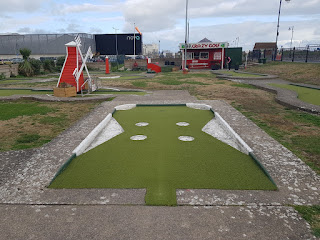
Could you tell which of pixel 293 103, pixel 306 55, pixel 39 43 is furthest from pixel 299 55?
pixel 39 43

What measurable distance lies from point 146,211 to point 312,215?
1970 millimetres

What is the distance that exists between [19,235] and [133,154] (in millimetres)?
2400

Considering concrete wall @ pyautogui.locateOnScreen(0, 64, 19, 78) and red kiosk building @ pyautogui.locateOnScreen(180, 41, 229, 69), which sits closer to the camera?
concrete wall @ pyautogui.locateOnScreen(0, 64, 19, 78)

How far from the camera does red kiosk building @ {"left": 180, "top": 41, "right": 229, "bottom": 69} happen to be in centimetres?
3144

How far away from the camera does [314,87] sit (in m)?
13.6

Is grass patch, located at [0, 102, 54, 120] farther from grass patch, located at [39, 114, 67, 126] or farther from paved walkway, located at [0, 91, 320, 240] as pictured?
paved walkway, located at [0, 91, 320, 240]

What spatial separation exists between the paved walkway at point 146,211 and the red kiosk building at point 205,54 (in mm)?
29121

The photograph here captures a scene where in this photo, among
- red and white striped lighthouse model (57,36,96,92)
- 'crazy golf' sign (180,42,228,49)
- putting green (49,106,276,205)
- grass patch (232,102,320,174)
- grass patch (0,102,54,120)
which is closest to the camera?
putting green (49,106,276,205)

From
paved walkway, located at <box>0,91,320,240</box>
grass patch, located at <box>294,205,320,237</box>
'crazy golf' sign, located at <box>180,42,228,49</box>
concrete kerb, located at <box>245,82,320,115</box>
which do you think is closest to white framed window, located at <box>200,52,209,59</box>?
'crazy golf' sign, located at <box>180,42,228,49</box>

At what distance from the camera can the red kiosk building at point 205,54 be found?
31.4 meters

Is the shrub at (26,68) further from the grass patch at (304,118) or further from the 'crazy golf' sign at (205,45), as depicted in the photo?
the grass patch at (304,118)

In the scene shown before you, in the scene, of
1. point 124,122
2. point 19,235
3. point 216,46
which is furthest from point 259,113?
point 216,46

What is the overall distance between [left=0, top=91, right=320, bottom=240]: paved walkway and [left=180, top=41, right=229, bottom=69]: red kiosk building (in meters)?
29.1

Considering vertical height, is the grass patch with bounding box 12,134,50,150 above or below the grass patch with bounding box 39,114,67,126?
below
